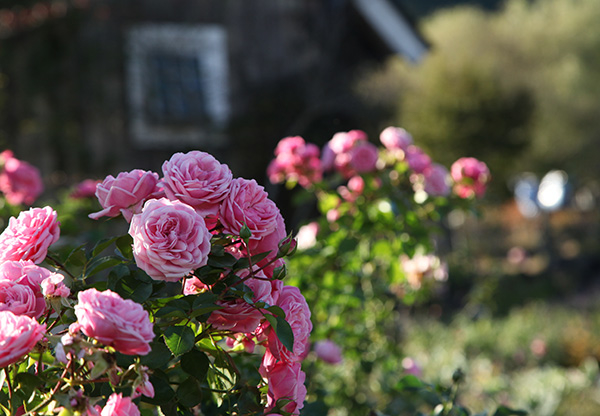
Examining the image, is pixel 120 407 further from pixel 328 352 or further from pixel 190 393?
pixel 328 352

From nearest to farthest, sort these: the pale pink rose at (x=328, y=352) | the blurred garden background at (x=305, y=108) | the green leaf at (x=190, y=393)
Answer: the green leaf at (x=190, y=393) → the pale pink rose at (x=328, y=352) → the blurred garden background at (x=305, y=108)

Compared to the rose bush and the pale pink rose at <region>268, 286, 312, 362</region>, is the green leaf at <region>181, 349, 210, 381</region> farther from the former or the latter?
the pale pink rose at <region>268, 286, 312, 362</region>

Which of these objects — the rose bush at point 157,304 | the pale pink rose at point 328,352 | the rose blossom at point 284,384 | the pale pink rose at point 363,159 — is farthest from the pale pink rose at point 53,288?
the pale pink rose at point 363,159

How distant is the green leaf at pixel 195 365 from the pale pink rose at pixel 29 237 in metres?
0.26

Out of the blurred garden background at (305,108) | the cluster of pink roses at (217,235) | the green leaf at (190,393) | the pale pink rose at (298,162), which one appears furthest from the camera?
the blurred garden background at (305,108)

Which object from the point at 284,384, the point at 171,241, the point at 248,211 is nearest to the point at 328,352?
the point at 284,384

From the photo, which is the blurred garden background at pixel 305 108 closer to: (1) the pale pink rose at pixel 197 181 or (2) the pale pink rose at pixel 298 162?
(2) the pale pink rose at pixel 298 162

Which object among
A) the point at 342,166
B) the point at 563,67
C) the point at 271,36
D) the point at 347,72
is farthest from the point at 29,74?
the point at 563,67

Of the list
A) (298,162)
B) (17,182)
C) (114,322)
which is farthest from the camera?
(17,182)

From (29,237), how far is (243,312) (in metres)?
0.34

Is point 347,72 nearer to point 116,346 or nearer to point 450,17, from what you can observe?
point 450,17

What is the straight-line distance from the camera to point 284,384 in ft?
3.45

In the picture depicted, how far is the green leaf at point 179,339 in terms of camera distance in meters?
0.95

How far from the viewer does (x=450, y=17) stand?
1273 centimetres
